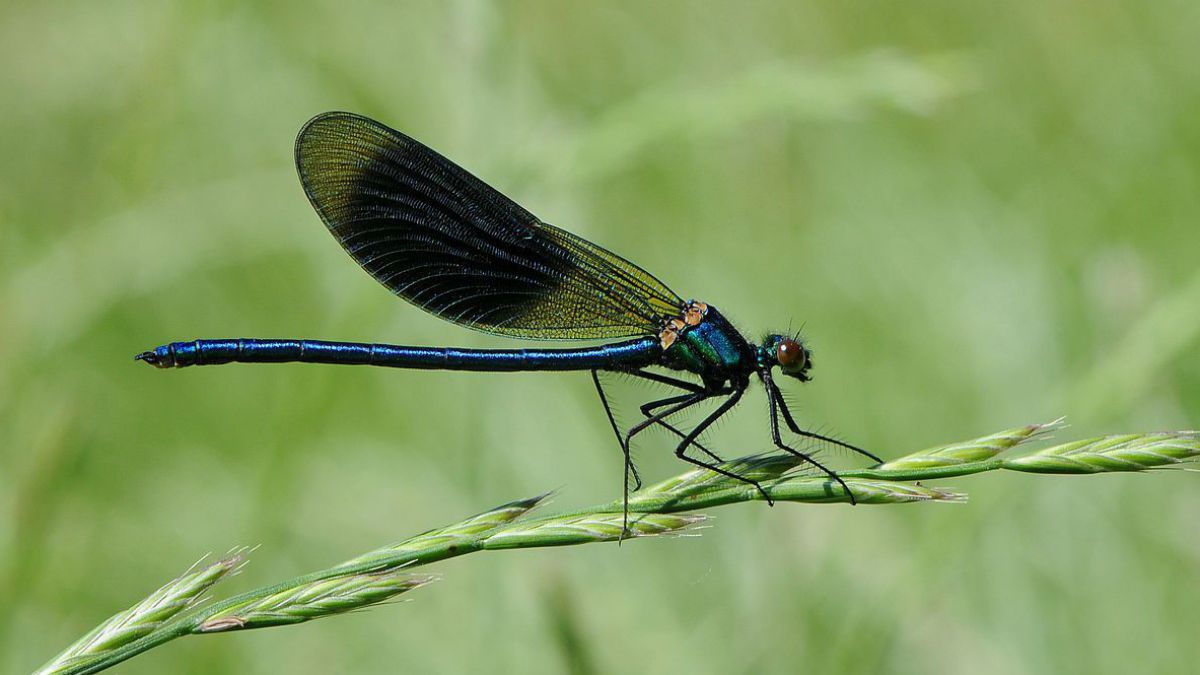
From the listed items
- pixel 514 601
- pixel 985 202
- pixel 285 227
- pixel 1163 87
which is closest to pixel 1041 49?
pixel 1163 87

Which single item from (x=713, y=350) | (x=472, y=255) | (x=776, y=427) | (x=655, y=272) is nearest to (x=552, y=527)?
(x=776, y=427)

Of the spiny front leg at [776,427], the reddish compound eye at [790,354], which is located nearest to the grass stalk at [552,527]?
the spiny front leg at [776,427]

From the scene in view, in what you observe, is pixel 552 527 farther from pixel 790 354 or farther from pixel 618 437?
pixel 790 354

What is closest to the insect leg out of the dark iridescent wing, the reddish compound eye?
the dark iridescent wing

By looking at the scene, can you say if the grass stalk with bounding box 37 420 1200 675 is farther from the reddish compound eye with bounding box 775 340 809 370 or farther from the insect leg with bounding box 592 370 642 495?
the reddish compound eye with bounding box 775 340 809 370

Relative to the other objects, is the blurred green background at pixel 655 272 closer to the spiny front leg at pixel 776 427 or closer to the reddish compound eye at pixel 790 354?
the spiny front leg at pixel 776 427

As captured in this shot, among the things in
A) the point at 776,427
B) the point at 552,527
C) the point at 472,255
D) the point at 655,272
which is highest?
the point at 655,272
